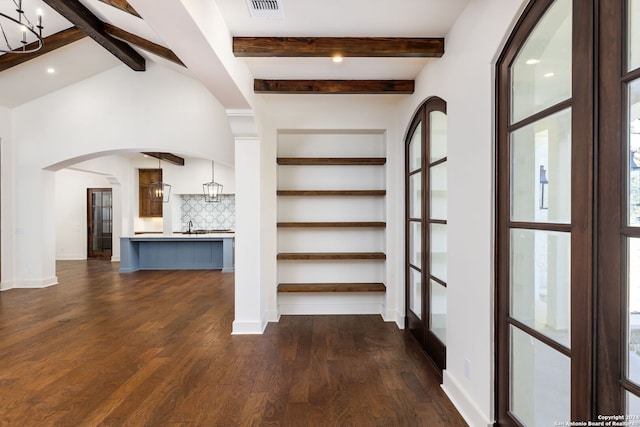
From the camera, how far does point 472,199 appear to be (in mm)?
2213

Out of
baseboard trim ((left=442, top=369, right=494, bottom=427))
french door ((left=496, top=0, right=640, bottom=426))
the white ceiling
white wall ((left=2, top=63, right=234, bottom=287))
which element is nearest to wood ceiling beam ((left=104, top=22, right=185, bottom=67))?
the white ceiling

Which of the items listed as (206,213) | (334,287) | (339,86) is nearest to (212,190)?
(206,213)

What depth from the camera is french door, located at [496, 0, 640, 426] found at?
1.19 metres

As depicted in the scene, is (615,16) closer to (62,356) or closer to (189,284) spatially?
(62,356)

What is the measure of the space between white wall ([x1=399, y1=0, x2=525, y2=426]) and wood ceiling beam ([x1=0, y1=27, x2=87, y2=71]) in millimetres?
5401

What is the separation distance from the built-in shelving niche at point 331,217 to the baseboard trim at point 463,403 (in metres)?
1.96

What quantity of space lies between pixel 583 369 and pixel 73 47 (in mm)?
7184

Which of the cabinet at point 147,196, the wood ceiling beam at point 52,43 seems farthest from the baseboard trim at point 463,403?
the cabinet at point 147,196

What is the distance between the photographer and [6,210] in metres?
6.20

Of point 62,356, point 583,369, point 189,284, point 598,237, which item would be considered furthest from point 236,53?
point 189,284

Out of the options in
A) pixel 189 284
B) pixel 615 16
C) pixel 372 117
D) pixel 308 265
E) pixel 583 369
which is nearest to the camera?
pixel 615 16

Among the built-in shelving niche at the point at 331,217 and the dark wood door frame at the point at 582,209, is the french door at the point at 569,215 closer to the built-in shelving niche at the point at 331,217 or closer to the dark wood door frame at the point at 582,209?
the dark wood door frame at the point at 582,209

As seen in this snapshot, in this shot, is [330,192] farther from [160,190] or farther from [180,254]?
[160,190]

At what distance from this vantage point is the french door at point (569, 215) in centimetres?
119
